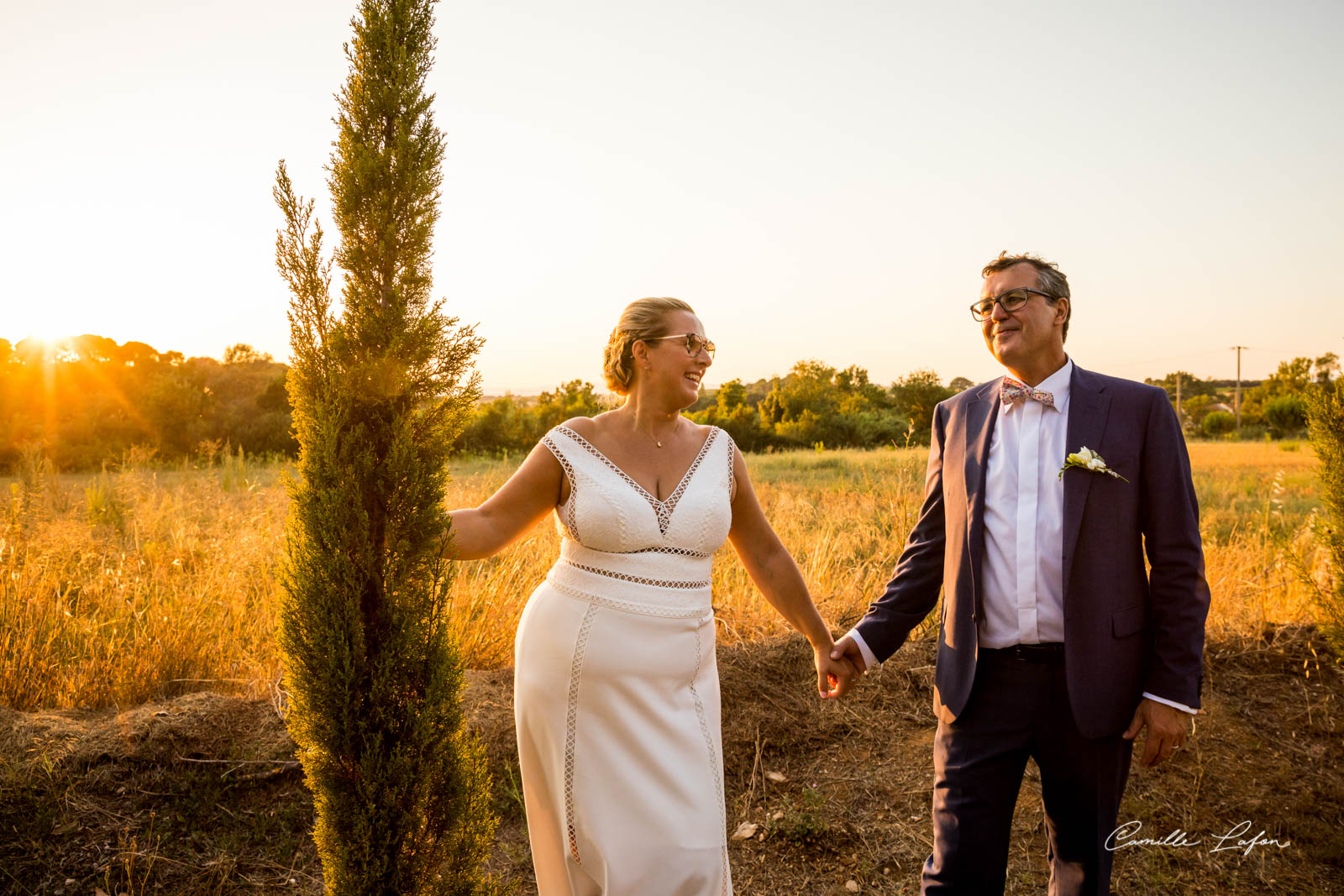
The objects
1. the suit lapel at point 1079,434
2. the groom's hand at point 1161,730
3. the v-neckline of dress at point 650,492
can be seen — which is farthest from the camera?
the v-neckline of dress at point 650,492

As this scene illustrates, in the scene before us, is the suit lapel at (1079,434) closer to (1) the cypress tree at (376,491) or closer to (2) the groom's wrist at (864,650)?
(2) the groom's wrist at (864,650)

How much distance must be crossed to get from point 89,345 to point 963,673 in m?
35.6

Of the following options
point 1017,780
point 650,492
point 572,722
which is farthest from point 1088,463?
point 572,722

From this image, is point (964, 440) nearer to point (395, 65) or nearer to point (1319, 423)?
point (395, 65)

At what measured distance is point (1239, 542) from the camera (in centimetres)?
793

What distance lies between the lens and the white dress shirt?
2564 mm

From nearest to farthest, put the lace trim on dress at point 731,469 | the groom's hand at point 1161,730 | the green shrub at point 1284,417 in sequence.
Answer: the groom's hand at point 1161,730, the lace trim on dress at point 731,469, the green shrub at point 1284,417

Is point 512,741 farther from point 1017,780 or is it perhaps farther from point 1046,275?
point 1046,275

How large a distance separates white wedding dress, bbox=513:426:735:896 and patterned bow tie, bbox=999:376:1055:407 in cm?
116

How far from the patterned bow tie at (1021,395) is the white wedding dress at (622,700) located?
3.81 ft

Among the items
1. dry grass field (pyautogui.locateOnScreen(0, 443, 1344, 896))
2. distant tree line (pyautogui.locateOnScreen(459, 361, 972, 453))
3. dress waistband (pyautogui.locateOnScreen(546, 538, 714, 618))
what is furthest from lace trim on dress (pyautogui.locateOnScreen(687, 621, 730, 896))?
distant tree line (pyautogui.locateOnScreen(459, 361, 972, 453))

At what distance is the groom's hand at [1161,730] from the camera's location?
238 centimetres

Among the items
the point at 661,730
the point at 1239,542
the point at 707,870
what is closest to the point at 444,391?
the point at 661,730

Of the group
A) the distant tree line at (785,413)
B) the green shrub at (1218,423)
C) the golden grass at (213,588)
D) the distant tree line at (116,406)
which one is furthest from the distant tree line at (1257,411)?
the distant tree line at (116,406)
